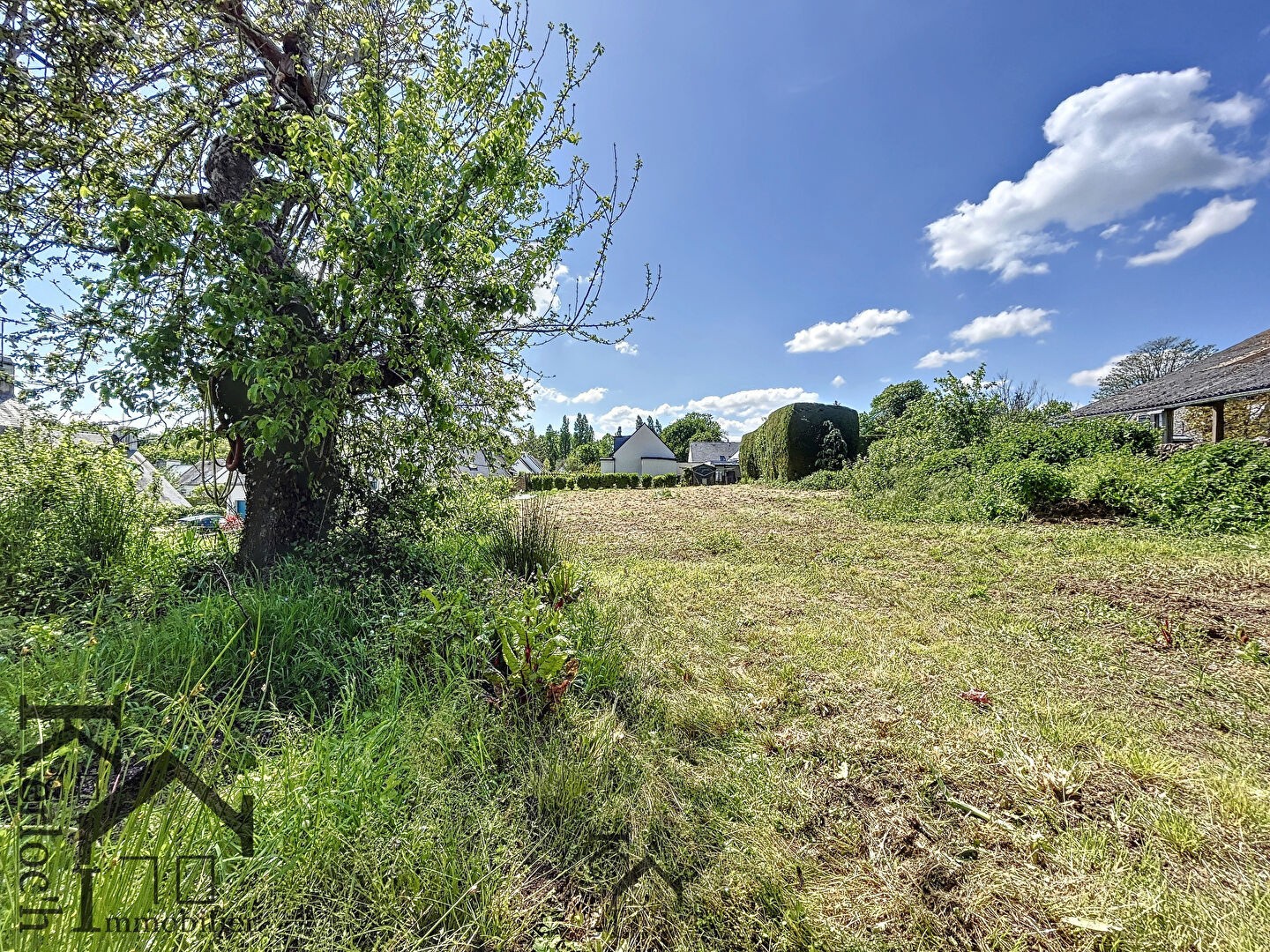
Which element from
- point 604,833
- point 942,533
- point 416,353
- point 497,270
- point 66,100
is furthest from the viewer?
point 942,533

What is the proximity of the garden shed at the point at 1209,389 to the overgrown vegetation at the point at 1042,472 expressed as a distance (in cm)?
222

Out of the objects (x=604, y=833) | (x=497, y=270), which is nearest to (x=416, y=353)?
(x=497, y=270)

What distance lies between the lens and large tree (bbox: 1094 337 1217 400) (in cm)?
3331

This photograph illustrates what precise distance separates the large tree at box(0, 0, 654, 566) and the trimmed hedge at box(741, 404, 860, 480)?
13983mm

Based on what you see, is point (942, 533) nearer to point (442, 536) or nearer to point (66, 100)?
point (442, 536)

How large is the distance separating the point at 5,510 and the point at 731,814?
4.63 m

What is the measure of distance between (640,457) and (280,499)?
3672cm

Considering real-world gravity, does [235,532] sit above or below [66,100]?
below

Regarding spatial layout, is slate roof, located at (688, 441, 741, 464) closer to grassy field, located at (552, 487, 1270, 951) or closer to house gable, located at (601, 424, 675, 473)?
house gable, located at (601, 424, 675, 473)

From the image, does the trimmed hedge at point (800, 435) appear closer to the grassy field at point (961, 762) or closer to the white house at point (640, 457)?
the grassy field at point (961, 762)

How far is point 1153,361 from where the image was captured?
34.7m

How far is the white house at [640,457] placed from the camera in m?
39.9

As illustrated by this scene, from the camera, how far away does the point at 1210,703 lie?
2268 mm

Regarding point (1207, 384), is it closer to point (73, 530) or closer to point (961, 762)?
point (961, 762)
